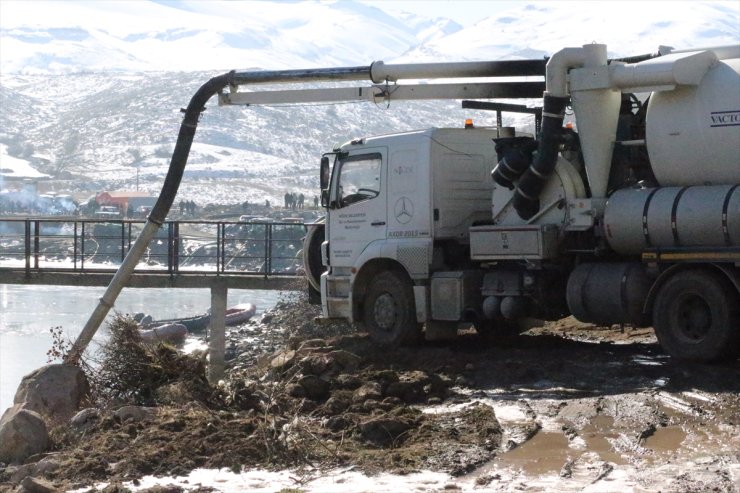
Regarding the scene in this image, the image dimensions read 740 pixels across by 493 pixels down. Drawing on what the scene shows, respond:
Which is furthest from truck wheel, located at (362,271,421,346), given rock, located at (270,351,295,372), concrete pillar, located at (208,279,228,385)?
concrete pillar, located at (208,279,228,385)

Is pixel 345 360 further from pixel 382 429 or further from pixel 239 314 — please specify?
pixel 239 314

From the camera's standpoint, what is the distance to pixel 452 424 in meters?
11.8

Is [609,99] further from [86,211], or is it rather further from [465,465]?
[86,211]

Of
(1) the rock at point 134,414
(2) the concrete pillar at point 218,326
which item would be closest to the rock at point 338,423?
Result: (1) the rock at point 134,414

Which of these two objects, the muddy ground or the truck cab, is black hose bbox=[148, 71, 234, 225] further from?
the muddy ground

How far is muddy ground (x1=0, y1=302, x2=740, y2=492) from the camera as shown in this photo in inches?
399

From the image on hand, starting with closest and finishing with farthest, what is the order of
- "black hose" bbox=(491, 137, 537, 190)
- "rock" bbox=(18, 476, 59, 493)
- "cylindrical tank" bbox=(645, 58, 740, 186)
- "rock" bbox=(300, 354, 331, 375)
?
"rock" bbox=(18, 476, 59, 493) < "cylindrical tank" bbox=(645, 58, 740, 186) < "rock" bbox=(300, 354, 331, 375) < "black hose" bbox=(491, 137, 537, 190)

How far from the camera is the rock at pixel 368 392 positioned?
1284 centimetres

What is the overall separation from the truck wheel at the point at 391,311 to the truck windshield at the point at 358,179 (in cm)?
124

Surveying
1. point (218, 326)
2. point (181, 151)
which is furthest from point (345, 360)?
point (218, 326)

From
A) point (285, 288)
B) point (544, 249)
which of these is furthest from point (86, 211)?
point (544, 249)

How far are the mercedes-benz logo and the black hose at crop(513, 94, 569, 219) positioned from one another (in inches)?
80.5

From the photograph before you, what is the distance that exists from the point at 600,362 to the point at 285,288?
1090cm

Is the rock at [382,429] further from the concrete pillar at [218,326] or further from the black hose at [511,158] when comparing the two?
the concrete pillar at [218,326]
